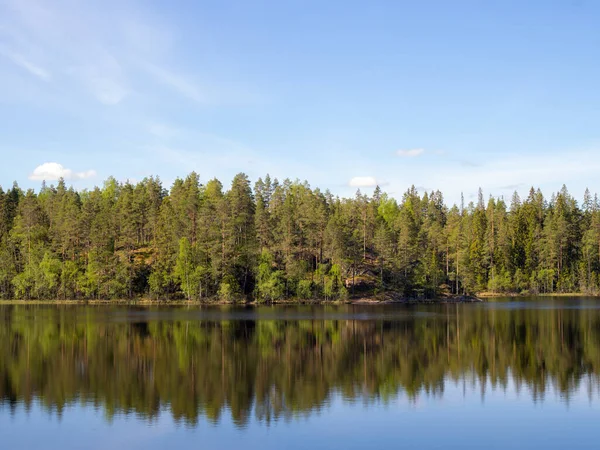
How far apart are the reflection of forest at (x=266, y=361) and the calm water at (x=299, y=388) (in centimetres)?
18

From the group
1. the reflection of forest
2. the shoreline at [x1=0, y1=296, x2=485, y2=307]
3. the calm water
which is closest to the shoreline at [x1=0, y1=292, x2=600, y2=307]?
the shoreline at [x1=0, y1=296, x2=485, y2=307]

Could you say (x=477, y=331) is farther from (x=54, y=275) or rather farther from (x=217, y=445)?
(x=54, y=275)

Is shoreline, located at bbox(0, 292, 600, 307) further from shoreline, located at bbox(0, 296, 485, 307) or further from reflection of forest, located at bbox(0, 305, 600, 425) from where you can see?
reflection of forest, located at bbox(0, 305, 600, 425)

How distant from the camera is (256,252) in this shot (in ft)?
441

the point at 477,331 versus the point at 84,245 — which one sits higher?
the point at 84,245

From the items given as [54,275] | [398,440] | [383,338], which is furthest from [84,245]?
[398,440]

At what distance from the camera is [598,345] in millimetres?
55250

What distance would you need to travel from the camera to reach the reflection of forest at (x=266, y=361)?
116ft

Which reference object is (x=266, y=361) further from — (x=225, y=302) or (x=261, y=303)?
(x=225, y=302)

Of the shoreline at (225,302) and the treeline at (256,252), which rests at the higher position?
the treeline at (256,252)

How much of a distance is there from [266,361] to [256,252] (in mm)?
87217

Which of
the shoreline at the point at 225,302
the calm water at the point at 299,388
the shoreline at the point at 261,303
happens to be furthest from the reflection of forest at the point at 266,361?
the shoreline at the point at 261,303

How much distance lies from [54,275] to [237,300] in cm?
4117

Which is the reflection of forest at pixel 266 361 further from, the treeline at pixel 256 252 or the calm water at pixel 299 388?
the treeline at pixel 256 252
